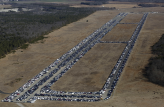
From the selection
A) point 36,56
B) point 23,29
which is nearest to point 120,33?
point 36,56

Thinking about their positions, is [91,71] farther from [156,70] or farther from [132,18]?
[132,18]

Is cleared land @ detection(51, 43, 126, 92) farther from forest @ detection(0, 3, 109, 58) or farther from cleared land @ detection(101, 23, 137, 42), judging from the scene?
forest @ detection(0, 3, 109, 58)

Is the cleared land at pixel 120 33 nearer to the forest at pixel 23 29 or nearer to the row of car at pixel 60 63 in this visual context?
→ the row of car at pixel 60 63

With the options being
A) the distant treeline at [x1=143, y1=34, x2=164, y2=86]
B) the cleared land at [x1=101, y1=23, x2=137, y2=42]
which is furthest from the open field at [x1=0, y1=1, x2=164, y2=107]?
the cleared land at [x1=101, y1=23, x2=137, y2=42]

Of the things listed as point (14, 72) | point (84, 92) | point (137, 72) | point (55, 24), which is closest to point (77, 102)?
point (84, 92)

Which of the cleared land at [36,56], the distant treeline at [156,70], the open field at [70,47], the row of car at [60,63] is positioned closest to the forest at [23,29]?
the cleared land at [36,56]
